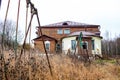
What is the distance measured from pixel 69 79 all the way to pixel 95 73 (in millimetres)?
1478

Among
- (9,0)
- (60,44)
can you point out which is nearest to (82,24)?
(60,44)

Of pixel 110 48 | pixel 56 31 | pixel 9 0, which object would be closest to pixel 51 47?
pixel 56 31

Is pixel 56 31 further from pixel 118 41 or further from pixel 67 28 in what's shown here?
pixel 118 41

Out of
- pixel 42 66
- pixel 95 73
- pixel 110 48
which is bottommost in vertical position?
pixel 110 48

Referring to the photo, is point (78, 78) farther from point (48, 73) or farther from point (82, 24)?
point (82, 24)

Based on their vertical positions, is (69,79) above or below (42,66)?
below

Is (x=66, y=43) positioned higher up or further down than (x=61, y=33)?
further down

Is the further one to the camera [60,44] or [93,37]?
[60,44]

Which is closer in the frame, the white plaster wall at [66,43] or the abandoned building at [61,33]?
the white plaster wall at [66,43]

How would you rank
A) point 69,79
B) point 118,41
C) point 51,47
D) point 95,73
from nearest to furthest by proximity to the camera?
point 69,79 → point 95,73 → point 51,47 → point 118,41

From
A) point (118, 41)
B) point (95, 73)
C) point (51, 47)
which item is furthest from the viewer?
point (118, 41)

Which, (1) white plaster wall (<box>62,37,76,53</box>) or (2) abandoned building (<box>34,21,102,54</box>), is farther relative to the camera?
(2) abandoned building (<box>34,21,102,54</box>)

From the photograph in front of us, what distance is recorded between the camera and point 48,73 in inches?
205

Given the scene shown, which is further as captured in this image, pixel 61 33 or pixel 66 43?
pixel 61 33
